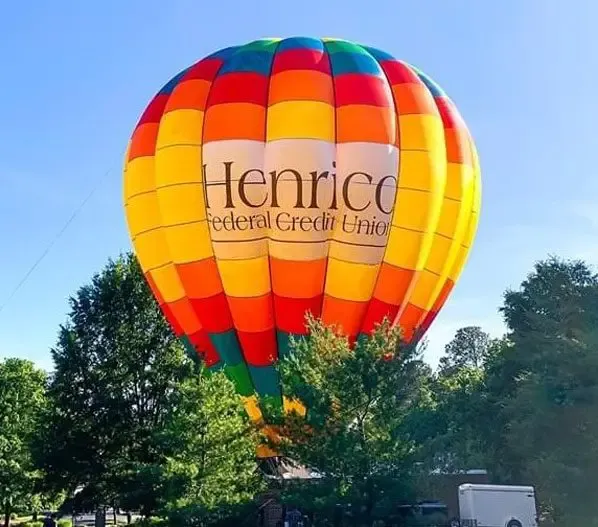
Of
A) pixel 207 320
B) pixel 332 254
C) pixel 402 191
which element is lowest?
pixel 207 320

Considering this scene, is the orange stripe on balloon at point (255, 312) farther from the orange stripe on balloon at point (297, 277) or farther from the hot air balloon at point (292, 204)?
the orange stripe on balloon at point (297, 277)

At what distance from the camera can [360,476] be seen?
595 inches

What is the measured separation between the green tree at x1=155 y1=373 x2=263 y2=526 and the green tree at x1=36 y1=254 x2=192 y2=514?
13.1 feet

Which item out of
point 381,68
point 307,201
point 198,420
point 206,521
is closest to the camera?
point 206,521

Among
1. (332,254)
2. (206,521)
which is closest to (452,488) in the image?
(332,254)

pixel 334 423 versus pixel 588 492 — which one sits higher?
pixel 334 423

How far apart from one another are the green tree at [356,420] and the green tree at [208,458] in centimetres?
213

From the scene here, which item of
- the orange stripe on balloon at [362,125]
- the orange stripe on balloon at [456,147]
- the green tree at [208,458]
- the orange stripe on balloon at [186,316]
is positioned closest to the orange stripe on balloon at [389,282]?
the orange stripe on balloon at [362,125]

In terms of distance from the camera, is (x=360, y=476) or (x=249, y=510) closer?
(x=360, y=476)

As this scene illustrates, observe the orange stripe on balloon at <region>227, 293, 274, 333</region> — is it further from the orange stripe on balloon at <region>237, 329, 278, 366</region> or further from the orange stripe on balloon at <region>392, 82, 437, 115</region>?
the orange stripe on balloon at <region>392, 82, 437, 115</region>

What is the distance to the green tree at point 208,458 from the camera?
55.3 ft

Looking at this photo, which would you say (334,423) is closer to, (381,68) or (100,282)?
(381,68)

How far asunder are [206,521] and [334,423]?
3.69 metres

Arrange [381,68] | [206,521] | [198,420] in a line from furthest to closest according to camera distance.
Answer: [381,68] → [198,420] → [206,521]
